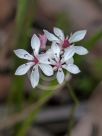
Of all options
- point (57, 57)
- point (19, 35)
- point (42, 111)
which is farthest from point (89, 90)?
point (57, 57)

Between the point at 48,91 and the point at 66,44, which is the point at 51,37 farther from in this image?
the point at 48,91

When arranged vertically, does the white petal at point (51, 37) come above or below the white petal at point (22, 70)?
above

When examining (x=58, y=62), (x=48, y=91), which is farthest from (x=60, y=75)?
(x=48, y=91)

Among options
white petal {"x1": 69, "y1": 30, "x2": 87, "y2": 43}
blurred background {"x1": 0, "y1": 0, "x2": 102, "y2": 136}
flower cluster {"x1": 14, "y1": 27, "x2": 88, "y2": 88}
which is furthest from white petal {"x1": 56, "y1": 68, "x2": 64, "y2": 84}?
blurred background {"x1": 0, "y1": 0, "x2": 102, "y2": 136}

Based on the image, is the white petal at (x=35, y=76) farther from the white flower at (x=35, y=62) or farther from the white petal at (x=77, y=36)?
the white petal at (x=77, y=36)

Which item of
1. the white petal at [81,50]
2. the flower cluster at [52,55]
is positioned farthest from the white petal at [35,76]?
the white petal at [81,50]

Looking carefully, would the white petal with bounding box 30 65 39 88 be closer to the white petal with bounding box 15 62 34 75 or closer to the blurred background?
the white petal with bounding box 15 62 34 75

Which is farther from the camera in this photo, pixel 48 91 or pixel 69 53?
pixel 48 91
